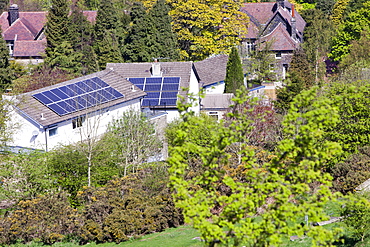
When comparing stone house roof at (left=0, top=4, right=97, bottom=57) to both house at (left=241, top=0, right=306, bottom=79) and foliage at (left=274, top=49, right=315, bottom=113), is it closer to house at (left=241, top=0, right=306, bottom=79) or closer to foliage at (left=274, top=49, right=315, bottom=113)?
house at (left=241, top=0, right=306, bottom=79)

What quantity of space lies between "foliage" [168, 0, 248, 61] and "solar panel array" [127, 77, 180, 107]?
1722 centimetres

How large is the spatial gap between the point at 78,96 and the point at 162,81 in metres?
8.55

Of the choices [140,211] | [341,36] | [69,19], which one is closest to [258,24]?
[341,36]

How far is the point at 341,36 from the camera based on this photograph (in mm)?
57562

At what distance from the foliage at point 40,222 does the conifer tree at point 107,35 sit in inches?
1229

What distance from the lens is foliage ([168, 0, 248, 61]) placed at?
2138 inches

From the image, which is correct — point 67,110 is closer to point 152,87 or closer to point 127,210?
point 152,87

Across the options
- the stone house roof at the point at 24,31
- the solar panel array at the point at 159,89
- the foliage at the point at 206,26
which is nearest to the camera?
the solar panel array at the point at 159,89

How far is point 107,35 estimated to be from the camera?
177 feet

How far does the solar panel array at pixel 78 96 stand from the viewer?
29.8m

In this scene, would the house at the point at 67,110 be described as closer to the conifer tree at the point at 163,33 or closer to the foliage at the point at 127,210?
the foliage at the point at 127,210

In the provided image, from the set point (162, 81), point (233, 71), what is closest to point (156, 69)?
point (162, 81)

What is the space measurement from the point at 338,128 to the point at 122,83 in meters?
16.2

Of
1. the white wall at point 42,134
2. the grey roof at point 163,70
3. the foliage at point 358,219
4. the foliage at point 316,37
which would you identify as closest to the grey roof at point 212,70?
the grey roof at point 163,70
